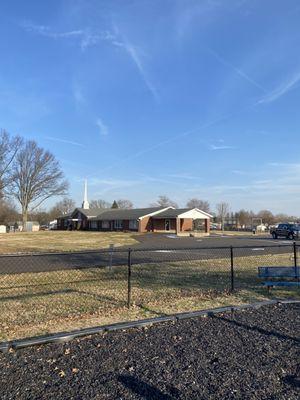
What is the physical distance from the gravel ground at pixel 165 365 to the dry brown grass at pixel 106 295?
1113mm

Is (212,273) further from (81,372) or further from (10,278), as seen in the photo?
(81,372)

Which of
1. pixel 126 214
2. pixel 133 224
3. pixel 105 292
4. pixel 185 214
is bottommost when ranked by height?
pixel 105 292

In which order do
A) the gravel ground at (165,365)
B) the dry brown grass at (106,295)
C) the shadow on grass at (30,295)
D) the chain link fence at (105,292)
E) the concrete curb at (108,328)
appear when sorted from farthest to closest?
the shadow on grass at (30,295)
the chain link fence at (105,292)
the dry brown grass at (106,295)
the concrete curb at (108,328)
the gravel ground at (165,365)

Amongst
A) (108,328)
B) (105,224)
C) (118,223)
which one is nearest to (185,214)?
(118,223)

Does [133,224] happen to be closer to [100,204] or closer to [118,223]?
[118,223]

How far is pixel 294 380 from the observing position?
12.4ft

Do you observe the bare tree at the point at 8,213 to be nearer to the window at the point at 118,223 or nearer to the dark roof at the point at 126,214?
the dark roof at the point at 126,214

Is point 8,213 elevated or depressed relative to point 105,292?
elevated

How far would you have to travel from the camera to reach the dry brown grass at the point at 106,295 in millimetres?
6320

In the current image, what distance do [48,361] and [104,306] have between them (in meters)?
3.04

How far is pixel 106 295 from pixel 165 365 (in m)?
4.30

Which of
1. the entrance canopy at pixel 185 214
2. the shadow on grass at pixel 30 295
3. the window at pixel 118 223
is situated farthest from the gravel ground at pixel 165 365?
the window at pixel 118 223

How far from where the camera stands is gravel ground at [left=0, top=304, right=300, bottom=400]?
140 inches

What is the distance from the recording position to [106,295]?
8.32m
